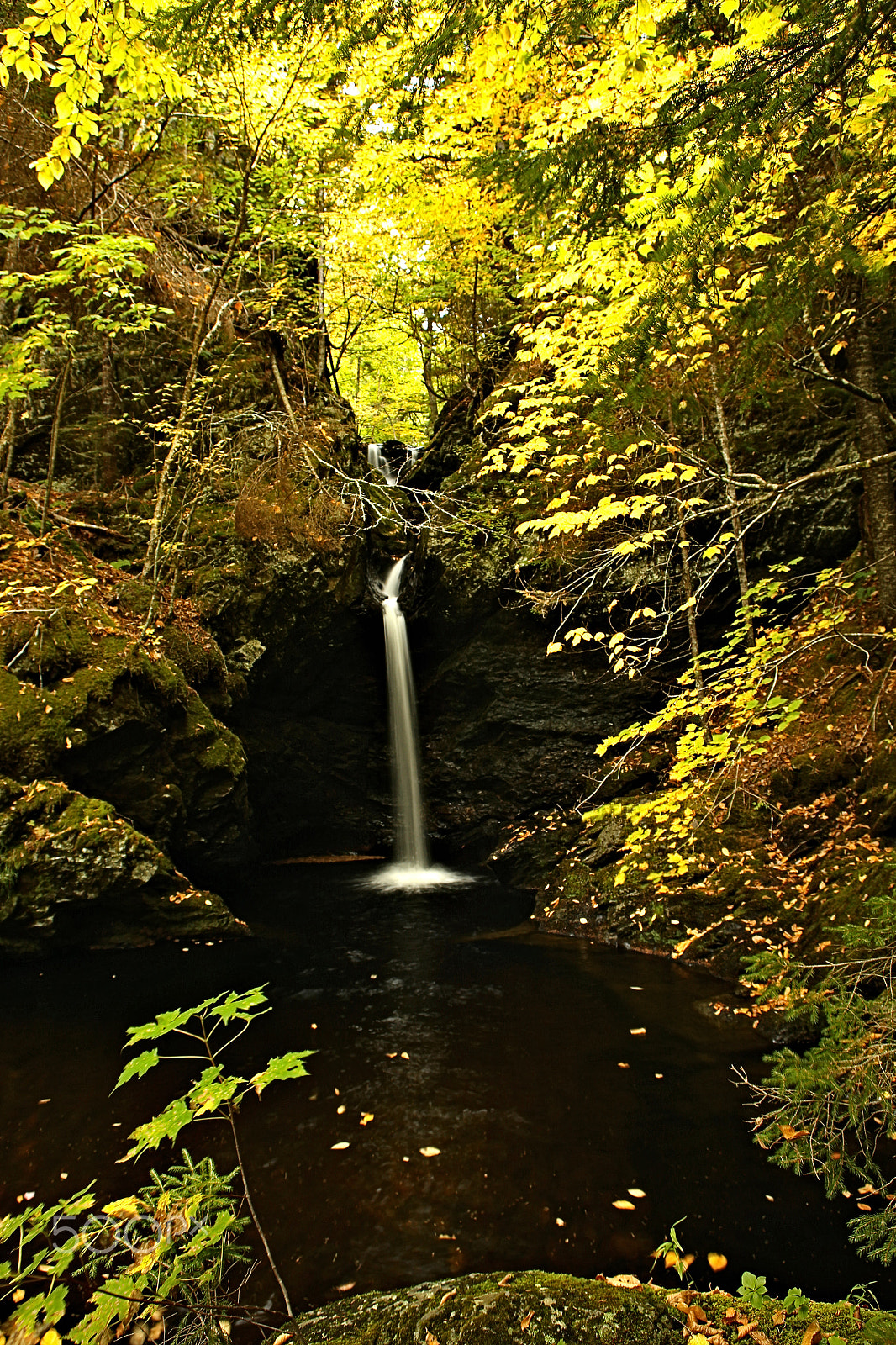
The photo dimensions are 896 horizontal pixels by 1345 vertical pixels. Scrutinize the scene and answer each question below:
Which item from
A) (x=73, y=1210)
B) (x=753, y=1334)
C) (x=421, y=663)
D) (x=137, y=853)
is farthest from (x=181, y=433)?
(x=753, y=1334)

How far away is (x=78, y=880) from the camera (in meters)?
5.79

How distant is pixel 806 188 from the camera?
3.55 meters

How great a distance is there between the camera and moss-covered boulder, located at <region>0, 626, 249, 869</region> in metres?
6.20

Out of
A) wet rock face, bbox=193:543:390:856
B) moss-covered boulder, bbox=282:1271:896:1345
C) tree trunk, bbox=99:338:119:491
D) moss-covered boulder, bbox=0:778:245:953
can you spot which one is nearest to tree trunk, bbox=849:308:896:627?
moss-covered boulder, bbox=282:1271:896:1345

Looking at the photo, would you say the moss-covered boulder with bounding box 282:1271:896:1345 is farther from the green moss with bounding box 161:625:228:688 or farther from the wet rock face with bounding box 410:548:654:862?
the wet rock face with bounding box 410:548:654:862

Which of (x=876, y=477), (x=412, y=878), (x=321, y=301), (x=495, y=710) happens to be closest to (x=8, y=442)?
(x=321, y=301)

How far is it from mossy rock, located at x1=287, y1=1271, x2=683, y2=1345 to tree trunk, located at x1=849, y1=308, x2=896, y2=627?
498 cm

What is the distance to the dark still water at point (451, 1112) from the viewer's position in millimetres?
2824

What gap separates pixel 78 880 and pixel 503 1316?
5.12m

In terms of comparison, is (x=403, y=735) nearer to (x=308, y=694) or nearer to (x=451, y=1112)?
(x=308, y=694)

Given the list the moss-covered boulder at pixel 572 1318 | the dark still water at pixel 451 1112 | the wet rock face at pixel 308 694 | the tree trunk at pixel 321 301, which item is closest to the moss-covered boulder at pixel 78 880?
the dark still water at pixel 451 1112

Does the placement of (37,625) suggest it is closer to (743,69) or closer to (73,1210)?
(73,1210)

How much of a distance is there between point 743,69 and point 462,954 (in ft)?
21.2

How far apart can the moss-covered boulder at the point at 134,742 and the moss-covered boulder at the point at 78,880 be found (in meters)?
0.42
